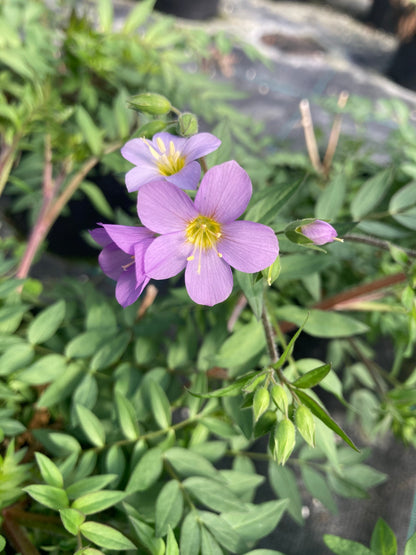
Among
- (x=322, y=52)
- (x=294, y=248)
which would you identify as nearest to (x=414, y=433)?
(x=294, y=248)

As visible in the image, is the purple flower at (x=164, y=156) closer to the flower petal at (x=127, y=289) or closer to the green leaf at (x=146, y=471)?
the flower petal at (x=127, y=289)

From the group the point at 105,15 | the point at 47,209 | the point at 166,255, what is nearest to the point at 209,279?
the point at 166,255

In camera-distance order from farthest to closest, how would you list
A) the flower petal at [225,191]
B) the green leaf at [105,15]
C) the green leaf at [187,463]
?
1. the green leaf at [105,15]
2. the green leaf at [187,463]
3. the flower petal at [225,191]

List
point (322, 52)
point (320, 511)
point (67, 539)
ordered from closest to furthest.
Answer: point (67, 539), point (320, 511), point (322, 52)

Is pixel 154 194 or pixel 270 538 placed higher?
pixel 154 194

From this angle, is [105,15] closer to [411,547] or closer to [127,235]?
[127,235]

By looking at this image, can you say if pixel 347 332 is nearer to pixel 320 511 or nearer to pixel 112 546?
pixel 112 546

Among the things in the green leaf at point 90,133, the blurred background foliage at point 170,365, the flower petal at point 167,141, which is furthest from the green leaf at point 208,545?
the green leaf at point 90,133

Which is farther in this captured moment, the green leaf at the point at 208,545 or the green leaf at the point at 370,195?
the green leaf at the point at 370,195
